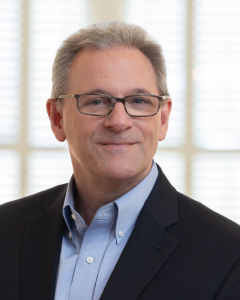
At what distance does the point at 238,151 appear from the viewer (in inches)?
174

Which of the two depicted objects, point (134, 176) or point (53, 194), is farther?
point (53, 194)

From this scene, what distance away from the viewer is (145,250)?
1.67 metres

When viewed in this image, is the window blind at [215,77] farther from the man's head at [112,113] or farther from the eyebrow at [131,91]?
the eyebrow at [131,91]

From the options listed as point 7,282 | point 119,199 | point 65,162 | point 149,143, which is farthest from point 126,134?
point 65,162

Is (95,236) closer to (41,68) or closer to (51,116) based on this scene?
Answer: (51,116)

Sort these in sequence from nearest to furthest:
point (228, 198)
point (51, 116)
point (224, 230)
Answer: point (224, 230), point (51, 116), point (228, 198)

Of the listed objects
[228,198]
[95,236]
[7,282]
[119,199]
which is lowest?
[228,198]

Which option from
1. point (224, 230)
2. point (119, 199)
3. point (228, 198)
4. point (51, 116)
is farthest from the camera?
point (228, 198)

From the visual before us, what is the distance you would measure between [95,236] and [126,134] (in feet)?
1.37

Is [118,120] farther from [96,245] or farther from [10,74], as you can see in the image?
[10,74]

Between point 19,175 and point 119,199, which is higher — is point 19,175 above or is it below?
below

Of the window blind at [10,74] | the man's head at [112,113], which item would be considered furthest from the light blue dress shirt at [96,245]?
the window blind at [10,74]

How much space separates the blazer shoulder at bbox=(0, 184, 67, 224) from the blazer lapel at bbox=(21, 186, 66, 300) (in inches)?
1.0

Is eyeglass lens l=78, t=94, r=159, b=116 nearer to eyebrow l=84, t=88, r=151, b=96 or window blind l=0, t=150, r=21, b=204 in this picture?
eyebrow l=84, t=88, r=151, b=96
